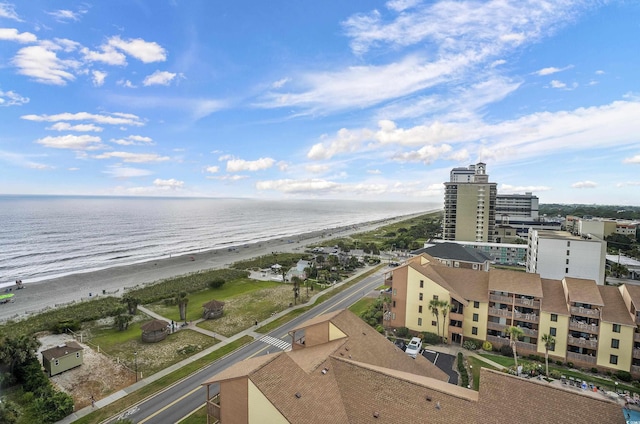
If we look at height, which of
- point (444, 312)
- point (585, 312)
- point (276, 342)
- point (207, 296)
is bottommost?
point (207, 296)

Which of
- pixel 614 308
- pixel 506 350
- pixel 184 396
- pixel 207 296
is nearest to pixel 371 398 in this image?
pixel 184 396

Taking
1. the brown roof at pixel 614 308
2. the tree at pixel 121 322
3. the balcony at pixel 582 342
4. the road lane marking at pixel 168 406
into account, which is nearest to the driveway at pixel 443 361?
the balcony at pixel 582 342

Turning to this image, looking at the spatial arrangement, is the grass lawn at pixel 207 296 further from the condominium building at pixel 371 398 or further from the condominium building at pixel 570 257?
the condominium building at pixel 570 257

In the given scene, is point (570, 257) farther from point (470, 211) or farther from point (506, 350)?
point (470, 211)

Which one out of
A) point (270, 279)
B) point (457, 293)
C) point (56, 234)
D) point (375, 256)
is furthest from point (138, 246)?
point (457, 293)

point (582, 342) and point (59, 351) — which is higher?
point (582, 342)

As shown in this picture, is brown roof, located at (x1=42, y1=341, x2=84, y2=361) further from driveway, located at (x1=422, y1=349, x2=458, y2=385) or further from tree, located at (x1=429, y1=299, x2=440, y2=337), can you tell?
tree, located at (x1=429, y1=299, x2=440, y2=337)
